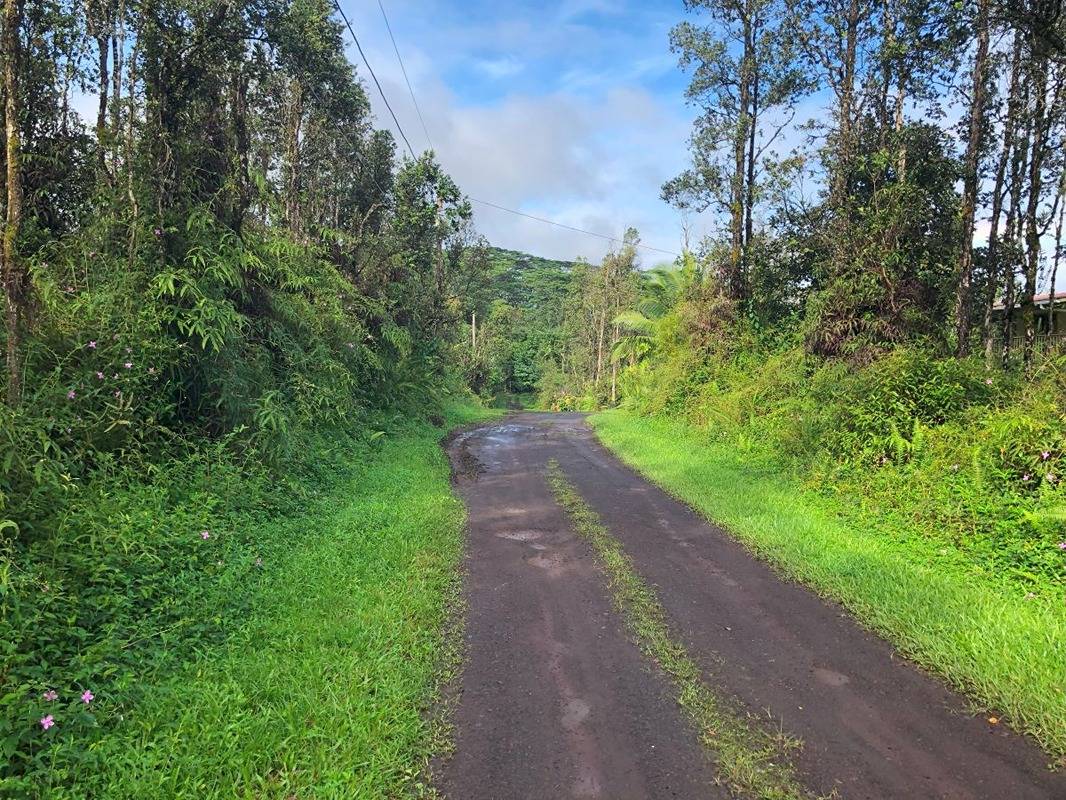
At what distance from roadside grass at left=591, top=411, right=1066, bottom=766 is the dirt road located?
18cm

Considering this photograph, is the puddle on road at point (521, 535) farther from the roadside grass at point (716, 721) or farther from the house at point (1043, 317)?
the house at point (1043, 317)

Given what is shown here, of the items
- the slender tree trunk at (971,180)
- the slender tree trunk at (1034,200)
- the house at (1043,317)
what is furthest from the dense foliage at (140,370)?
the house at (1043,317)

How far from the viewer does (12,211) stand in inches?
167

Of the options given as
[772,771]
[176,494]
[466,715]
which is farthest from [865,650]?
[176,494]

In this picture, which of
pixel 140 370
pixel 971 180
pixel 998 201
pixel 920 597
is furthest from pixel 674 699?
pixel 998 201

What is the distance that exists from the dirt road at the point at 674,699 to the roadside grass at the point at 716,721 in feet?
0.20

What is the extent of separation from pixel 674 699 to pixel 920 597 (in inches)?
91.2

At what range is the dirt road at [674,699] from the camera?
2.80 meters

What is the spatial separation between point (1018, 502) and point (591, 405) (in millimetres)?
31123

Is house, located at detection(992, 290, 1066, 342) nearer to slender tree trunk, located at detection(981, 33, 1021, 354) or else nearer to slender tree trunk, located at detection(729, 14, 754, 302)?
slender tree trunk, located at detection(981, 33, 1021, 354)

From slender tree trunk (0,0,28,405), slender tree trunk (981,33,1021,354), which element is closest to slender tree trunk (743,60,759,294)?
slender tree trunk (981,33,1021,354)

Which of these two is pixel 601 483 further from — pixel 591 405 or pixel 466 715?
pixel 591 405

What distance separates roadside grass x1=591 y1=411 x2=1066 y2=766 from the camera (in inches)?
131

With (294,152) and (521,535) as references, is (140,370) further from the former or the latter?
(294,152)
